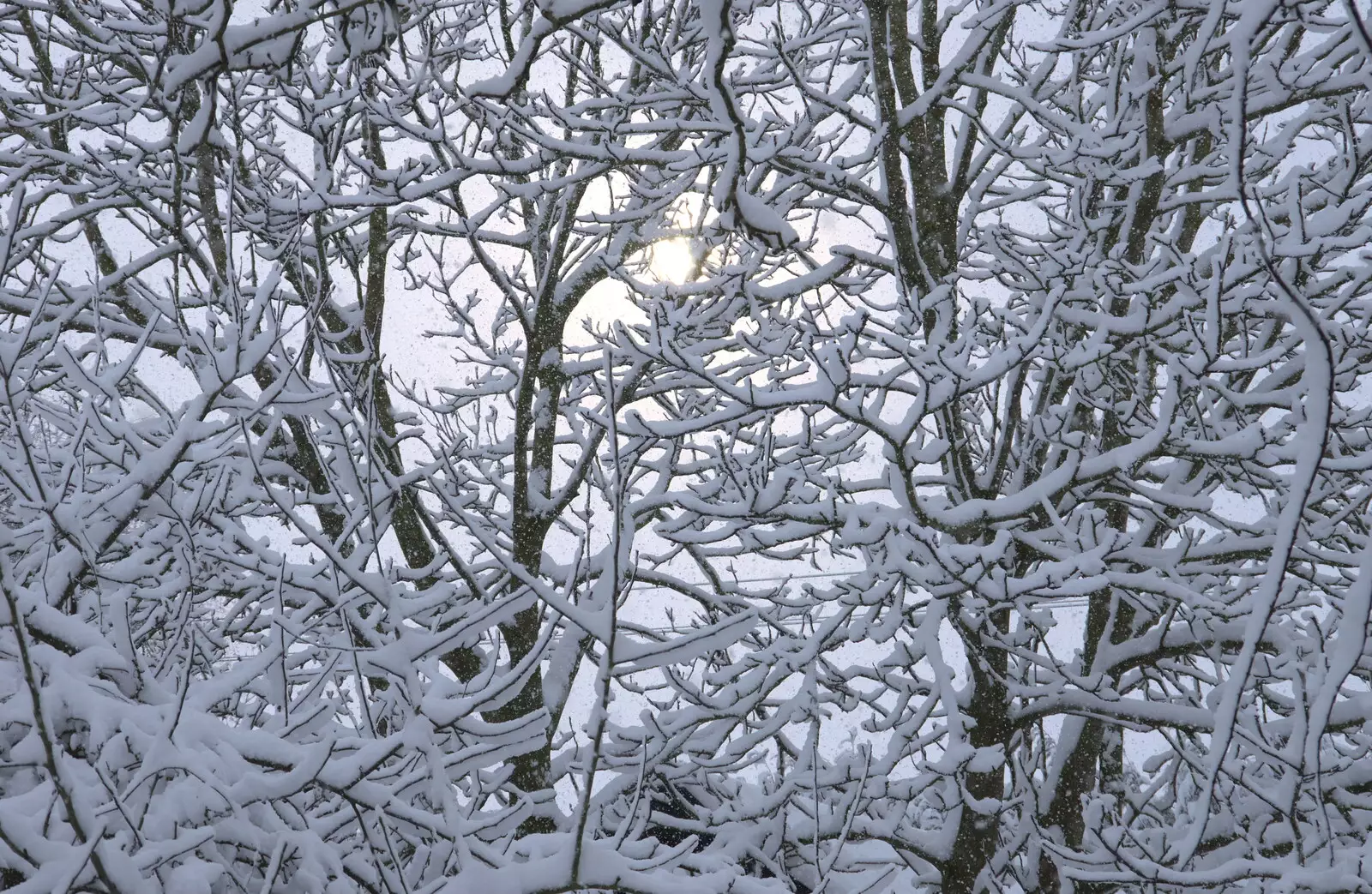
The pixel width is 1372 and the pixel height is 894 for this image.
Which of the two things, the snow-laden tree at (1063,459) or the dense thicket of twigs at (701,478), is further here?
the snow-laden tree at (1063,459)

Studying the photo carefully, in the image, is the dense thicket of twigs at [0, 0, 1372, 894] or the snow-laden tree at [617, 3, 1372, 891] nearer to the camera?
the dense thicket of twigs at [0, 0, 1372, 894]

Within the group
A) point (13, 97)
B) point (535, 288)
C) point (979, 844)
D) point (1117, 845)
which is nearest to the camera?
point (1117, 845)

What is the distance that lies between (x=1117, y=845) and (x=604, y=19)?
4388mm

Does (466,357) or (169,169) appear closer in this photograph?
(169,169)

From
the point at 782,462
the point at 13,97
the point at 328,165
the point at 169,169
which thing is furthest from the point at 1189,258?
the point at 13,97

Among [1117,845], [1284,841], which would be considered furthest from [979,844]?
[1117,845]

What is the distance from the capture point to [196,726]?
6.79ft

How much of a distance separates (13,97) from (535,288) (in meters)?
3.10

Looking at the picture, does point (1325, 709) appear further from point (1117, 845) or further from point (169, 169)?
point (169, 169)

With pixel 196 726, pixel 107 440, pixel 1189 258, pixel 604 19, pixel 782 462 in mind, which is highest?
pixel 604 19

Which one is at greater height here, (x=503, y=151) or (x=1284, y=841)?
(x=503, y=151)

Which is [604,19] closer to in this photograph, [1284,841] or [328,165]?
[328,165]

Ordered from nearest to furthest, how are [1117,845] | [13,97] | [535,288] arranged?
[1117,845] → [13,97] → [535,288]

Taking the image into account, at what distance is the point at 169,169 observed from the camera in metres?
5.50
